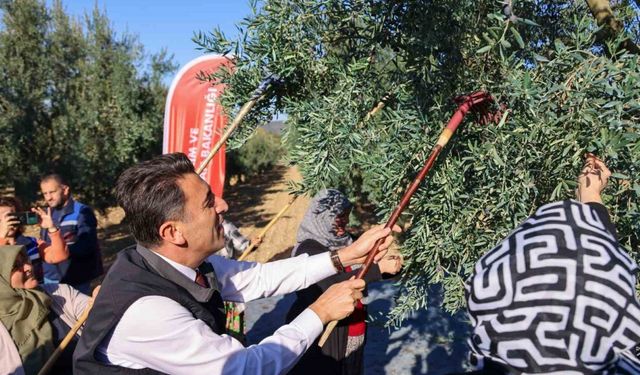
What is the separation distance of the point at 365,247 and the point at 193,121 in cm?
618

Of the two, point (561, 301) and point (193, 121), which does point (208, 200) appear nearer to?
point (561, 301)

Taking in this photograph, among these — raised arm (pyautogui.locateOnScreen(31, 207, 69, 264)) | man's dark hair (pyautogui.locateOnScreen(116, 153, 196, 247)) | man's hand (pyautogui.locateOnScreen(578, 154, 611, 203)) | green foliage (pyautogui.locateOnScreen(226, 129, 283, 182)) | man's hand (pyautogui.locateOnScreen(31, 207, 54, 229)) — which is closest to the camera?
man's hand (pyautogui.locateOnScreen(578, 154, 611, 203))

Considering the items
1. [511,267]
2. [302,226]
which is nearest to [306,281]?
[302,226]

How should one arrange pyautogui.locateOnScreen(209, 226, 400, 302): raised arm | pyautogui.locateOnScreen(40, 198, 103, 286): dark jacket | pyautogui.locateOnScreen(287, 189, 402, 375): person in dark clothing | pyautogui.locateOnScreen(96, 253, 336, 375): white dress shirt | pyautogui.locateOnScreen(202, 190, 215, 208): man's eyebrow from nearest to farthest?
pyautogui.locateOnScreen(96, 253, 336, 375): white dress shirt → pyautogui.locateOnScreen(202, 190, 215, 208): man's eyebrow → pyautogui.locateOnScreen(209, 226, 400, 302): raised arm → pyautogui.locateOnScreen(287, 189, 402, 375): person in dark clothing → pyautogui.locateOnScreen(40, 198, 103, 286): dark jacket

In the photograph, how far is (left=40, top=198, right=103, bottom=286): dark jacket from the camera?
208 inches

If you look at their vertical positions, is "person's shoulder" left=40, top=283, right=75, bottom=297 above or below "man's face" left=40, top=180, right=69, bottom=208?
below

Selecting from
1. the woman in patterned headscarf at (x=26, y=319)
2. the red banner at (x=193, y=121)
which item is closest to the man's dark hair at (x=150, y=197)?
the woman in patterned headscarf at (x=26, y=319)

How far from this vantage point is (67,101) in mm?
13867

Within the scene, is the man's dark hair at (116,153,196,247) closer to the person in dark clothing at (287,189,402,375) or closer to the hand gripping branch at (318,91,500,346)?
the hand gripping branch at (318,91,500,346)

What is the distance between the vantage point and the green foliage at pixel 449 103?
6.05 feet

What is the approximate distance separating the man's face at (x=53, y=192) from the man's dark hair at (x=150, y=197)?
12.6 feet

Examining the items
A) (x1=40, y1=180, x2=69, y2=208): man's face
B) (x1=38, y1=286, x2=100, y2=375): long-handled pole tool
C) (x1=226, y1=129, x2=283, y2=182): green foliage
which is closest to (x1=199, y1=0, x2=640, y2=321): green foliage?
(x1=38, y1=286, x2=100, y2=375): long-handled pole tool

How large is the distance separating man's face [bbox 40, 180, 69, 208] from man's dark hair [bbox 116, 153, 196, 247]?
3.84 meters

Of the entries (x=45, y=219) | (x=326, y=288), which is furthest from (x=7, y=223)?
(x=326, y=288)
